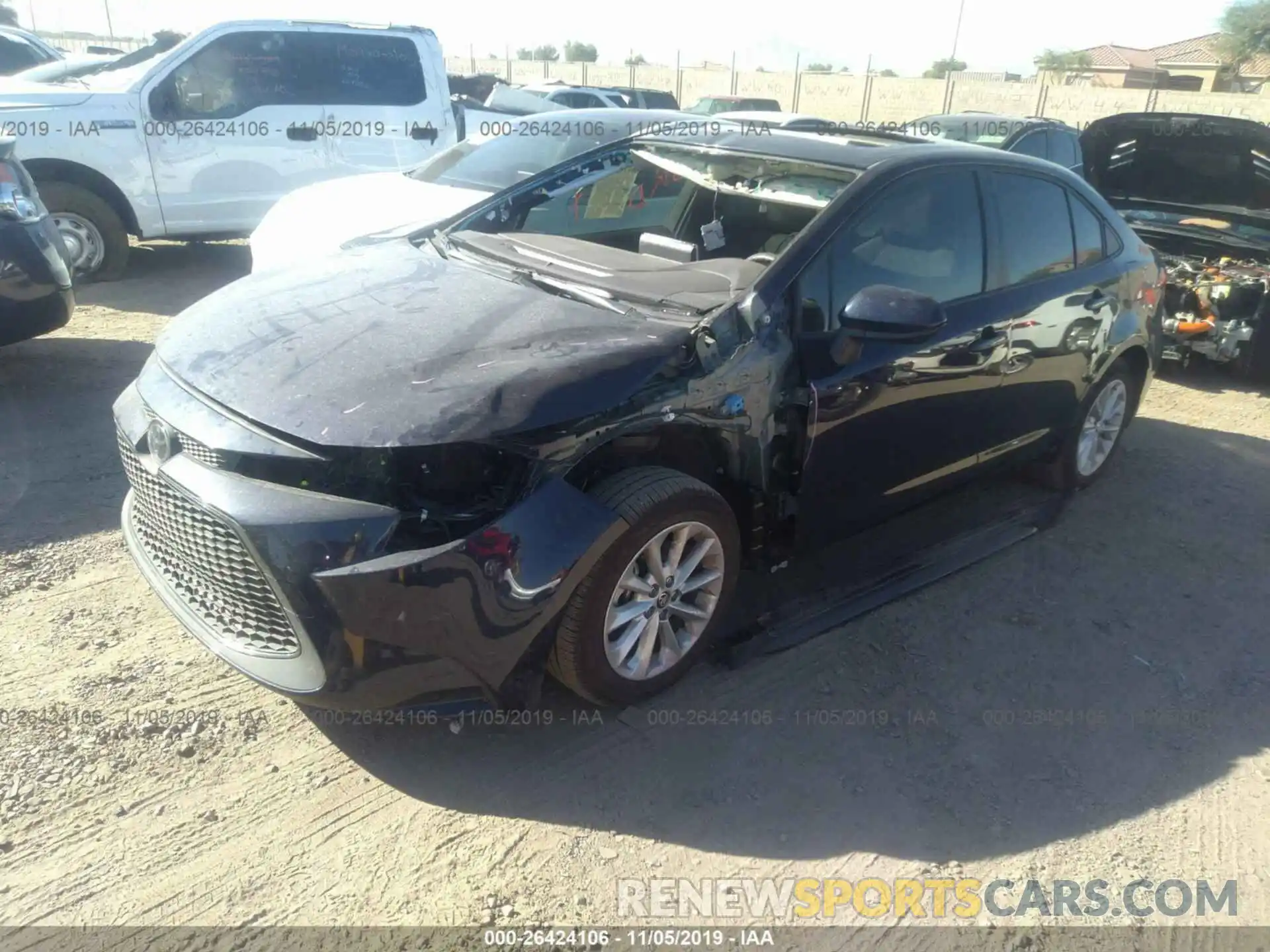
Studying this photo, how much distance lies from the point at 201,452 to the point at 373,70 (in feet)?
23.8

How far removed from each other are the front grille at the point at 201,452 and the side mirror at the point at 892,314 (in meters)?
1.97

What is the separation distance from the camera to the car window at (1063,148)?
11.4 meters

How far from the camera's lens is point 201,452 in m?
2.65

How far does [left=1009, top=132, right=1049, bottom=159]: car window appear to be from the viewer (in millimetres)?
10859

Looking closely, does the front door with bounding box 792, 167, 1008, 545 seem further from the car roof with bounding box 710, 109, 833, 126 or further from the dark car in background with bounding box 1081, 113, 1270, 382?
the dark car in background with bounding box 1081, 113, 1270, 382

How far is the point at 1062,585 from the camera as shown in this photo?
416cm

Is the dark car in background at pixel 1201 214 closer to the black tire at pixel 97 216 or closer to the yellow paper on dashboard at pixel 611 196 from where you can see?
the yellow paper on dashboard at pixel 611 196

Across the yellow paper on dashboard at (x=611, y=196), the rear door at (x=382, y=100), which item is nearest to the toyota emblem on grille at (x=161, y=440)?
the yellow paper on dashboard at (x=611, y=196)

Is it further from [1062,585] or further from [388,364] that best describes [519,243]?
[1062,585]

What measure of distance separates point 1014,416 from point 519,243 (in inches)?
88.3

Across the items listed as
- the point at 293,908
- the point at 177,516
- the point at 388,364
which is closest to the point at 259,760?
the point at 293,908

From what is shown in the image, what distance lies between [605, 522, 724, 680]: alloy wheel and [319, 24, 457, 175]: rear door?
6.56 m

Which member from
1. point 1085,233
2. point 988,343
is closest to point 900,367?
point 988,343

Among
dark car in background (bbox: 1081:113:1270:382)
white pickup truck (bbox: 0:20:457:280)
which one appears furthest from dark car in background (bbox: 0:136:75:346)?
dark car in background (bbox: 1081:113:1270:382)
